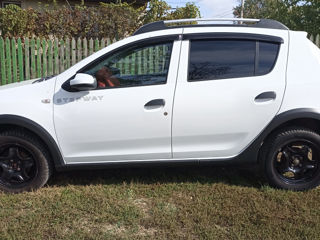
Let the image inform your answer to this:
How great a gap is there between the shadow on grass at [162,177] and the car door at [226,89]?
1.70ft

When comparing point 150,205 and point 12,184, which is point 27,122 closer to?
point 12,184

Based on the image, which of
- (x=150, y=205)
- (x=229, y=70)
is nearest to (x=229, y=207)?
(x=150, y=205)

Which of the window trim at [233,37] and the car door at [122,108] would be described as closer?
the car door at [122,108]

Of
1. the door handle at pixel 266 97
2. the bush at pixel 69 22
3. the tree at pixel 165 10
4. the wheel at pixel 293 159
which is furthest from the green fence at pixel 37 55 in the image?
the wheel at pixel 293 159

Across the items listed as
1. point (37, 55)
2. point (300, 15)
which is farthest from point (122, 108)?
point (300, 15)

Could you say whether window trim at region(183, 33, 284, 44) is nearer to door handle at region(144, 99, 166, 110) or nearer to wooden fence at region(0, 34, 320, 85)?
door handle at region(144, 99, 166, 110)

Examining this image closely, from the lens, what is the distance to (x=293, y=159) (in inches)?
135

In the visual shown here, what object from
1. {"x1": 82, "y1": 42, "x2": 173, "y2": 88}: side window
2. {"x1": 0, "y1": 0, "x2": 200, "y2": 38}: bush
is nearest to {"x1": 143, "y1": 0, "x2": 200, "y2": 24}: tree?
{"x1": 0, "y1": 0, "x2": 200, "y2": 38}: bush

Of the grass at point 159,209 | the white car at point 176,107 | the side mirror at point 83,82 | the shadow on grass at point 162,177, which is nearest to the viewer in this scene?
the grass at point 159,209

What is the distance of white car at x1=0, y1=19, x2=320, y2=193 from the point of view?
319cm

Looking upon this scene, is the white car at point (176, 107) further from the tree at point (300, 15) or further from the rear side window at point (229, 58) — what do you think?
the tree at point (300, 15)

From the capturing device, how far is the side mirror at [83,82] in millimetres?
3088

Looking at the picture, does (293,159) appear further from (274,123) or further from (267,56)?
A: (267,56)

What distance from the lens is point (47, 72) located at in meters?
7.41
